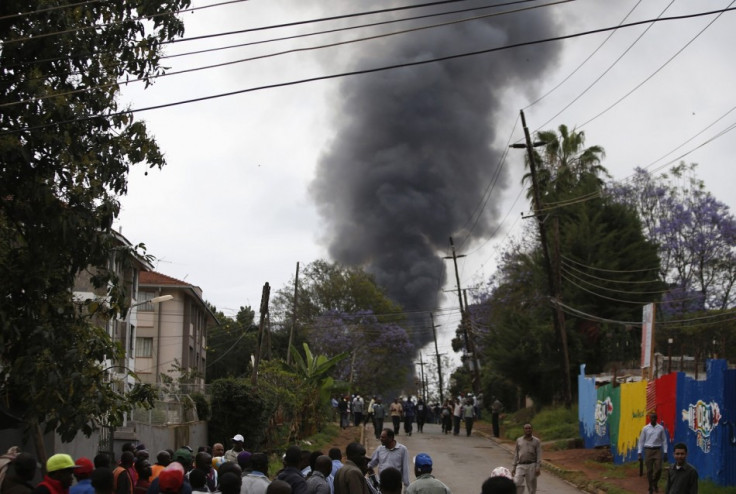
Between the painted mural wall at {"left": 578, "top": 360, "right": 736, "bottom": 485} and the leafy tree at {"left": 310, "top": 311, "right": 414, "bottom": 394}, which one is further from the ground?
the leafy tree at {"left": 310, "top": 311, "right": 414, "bottom": 394}

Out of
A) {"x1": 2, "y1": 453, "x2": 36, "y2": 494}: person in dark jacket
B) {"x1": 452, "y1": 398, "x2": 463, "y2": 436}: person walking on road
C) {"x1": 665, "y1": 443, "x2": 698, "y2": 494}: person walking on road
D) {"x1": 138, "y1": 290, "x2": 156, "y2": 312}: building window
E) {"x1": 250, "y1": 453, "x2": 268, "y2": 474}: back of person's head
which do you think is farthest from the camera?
{"x1": 138, "y1": 290, "x2": 156, "y2": 312}: building window

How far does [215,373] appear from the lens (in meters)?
67.8

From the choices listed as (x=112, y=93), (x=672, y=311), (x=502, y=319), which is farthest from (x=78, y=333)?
(x=672, y=311)

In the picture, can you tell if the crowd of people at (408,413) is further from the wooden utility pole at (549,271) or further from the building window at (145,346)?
the building window at (145,346)

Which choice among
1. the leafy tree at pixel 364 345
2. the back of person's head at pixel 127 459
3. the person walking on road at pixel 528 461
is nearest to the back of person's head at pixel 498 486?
the back of person's head at pixel 127 459

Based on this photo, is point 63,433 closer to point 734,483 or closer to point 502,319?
point 734,483

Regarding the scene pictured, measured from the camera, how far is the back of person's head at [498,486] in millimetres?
5457

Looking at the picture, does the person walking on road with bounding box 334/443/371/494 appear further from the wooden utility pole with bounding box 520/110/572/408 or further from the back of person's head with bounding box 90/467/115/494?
the wooden utility pole with bounding box 520/110/572/408

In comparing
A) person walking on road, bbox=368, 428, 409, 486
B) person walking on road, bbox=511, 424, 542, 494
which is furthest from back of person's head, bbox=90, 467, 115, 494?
person walking on road, bbox=511, 424, 542, 494

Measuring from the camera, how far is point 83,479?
25.9 feet

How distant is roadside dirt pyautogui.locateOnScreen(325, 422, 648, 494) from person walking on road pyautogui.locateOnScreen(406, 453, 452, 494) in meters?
10.2

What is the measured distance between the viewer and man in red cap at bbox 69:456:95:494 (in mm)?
7438

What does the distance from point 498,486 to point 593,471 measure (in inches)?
730

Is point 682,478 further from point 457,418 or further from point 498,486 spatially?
point 457,418
